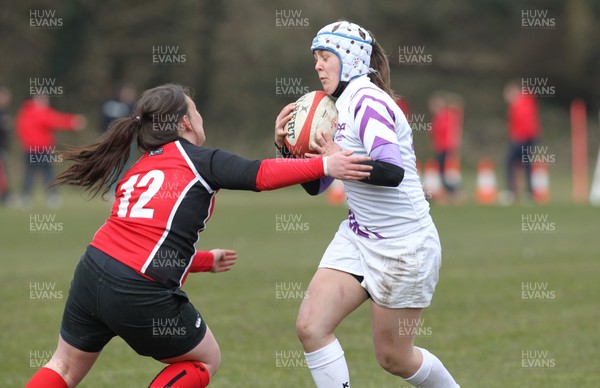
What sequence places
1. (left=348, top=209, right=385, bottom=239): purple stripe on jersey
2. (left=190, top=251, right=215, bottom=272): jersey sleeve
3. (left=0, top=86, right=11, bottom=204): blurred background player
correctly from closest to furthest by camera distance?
(left=348, top=209, right=385, bottom=239): purple stripe on jersey, (left=190, top=251, right=215, bottom=272): jersey sleeve, (left=0, top=86, right=11, bottom=204): blurred background player

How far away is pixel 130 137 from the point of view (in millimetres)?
4918

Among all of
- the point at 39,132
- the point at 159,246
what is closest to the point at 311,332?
the point at 159,246

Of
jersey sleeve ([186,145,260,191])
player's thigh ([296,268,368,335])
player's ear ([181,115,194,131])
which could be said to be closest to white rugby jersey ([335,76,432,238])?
player's thigh ([296,268,368,335])

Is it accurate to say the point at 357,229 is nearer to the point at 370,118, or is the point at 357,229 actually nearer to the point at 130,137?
the point at 370,118

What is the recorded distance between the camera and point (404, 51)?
38375mm

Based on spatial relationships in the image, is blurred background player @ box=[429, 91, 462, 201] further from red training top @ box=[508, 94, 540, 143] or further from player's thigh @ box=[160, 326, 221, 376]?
player's thigh @ box=[160, 326, 221, 376]

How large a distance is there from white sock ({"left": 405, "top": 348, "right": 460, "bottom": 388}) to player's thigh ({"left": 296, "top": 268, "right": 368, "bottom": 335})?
505 mm

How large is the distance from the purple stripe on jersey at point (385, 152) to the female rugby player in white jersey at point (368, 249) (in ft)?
0.21

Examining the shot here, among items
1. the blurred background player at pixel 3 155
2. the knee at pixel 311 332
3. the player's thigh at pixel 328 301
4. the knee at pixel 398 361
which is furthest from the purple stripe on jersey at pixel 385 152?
the blurred background player at pixel 3 155

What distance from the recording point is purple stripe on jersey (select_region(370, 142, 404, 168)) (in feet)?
15.8

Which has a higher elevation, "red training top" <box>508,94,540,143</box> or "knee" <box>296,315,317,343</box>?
"knee" <box>296,315,317,343</box>

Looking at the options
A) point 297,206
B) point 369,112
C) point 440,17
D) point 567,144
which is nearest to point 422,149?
point 567,144

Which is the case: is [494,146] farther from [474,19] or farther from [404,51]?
[474,19]

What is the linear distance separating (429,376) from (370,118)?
1.43m
